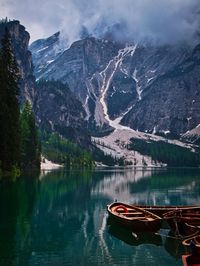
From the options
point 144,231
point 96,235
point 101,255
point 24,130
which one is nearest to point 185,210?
point 144,231

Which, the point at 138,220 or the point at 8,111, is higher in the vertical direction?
the point at 8,111

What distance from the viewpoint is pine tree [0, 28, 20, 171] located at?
268 feet

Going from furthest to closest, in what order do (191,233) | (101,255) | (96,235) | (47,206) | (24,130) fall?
(24,130), (47,206), (96,235), (191,233), (101,255)

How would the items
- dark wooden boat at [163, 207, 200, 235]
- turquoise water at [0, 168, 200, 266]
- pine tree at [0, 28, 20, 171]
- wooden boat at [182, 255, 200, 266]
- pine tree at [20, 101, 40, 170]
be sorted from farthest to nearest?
pine tree at [20, 101, 40, 170] → pine tree at [0, 28, 20, 171] → dark wooden boat at [163, 207, 200, 235] → turquoise water at [0, 168, 200, 266] → wooden boat at [182, 255, 200, 266]

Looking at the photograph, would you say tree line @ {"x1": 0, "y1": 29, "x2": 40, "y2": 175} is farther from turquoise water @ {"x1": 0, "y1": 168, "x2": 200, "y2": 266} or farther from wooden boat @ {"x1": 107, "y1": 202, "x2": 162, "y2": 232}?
wooden boat @ {"x1": 107, "y1": 202, "x2": 162, "y2": 232}

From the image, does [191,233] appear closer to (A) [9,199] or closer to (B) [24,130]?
(A) [9,199]

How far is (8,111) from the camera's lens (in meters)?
84.1

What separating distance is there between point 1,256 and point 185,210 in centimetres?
2416

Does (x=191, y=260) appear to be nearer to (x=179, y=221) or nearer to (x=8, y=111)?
(x=179, y=221)

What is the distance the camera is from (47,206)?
56.5 m

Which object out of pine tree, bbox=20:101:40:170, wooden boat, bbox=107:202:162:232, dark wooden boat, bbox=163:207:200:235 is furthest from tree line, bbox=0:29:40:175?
dark wooden boat, bbox=163:207:200:235

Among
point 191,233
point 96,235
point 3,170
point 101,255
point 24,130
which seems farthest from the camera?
point 24,130

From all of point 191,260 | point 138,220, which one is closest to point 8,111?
point 138,220

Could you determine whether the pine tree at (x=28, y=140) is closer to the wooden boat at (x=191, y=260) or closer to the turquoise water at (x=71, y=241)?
the turquoise water at (x=71, y=241)
